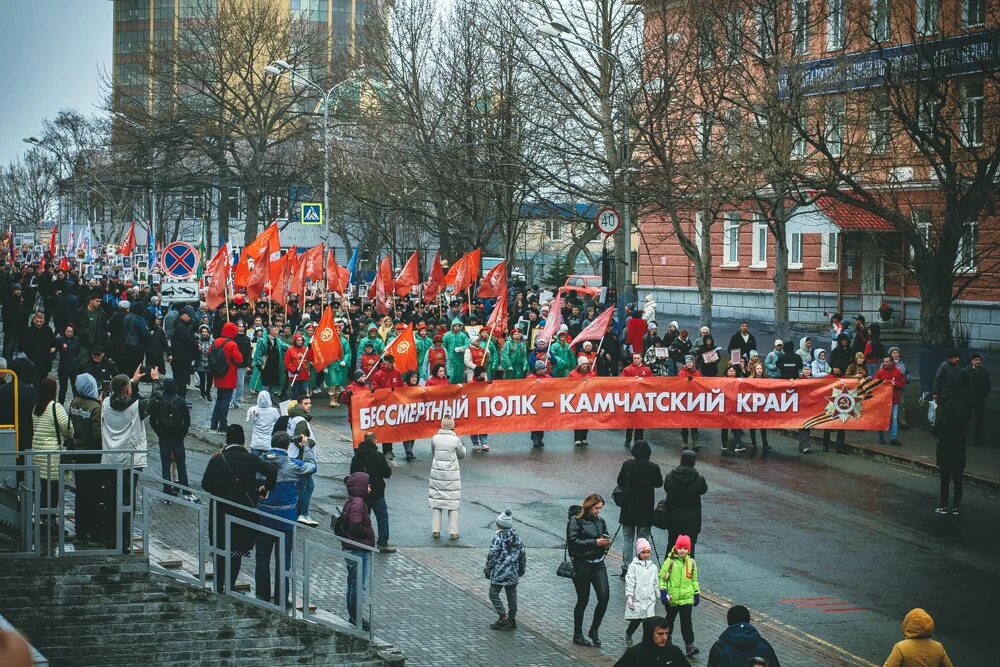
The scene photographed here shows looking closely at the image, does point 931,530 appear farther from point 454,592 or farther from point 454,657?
point 454,657

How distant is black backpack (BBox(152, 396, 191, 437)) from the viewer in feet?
50.8

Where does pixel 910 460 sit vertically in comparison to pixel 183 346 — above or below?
below

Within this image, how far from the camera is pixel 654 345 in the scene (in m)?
25.9

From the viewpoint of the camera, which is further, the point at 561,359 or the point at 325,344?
the point at 561,359

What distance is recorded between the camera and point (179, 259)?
28.6 meters

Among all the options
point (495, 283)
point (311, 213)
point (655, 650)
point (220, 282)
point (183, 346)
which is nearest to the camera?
point (655, 650)

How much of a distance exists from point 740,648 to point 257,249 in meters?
22.4

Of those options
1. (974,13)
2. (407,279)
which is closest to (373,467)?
(974,13)

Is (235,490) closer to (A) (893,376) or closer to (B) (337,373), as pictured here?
(A) (893,376)

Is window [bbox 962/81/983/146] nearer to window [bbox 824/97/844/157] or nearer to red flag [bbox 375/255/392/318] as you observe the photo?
window [bbox 824/97/844/157]

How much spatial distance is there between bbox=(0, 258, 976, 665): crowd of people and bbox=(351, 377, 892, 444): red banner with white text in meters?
0.35

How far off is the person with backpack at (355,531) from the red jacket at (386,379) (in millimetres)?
6991

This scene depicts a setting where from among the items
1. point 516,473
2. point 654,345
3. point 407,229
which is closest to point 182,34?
point 407,229

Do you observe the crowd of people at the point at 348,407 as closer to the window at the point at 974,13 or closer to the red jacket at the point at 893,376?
the red jacket at the point at 893,376
